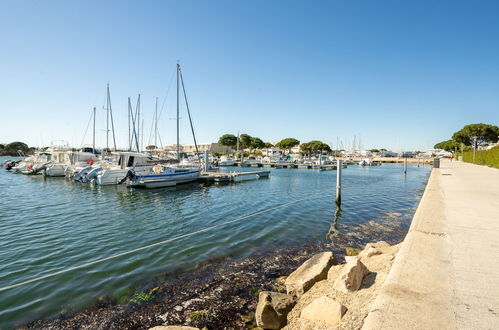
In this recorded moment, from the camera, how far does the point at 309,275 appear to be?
5.43 metres

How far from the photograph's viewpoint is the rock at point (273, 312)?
171 inches

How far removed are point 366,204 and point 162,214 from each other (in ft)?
42.8

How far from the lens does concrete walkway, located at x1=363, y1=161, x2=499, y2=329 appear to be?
8.91 ft

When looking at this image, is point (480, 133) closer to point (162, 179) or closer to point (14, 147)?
point (162, 179)

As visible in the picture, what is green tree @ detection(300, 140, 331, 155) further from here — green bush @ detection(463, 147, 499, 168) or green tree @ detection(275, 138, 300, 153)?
green bush @ detection(463, 147, 499, 168)

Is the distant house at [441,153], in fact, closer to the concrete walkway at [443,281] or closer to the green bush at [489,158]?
the green bush at [489,158]

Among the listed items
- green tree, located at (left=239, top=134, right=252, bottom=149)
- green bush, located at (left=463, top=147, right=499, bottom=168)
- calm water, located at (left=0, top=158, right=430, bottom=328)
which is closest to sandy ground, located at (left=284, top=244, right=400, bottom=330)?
calm water, located at (left=0, top=158, right=430, bottom=328)

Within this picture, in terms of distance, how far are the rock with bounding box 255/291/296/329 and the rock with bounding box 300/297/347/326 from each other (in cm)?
56

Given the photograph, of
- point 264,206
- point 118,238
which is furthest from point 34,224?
point 264,206

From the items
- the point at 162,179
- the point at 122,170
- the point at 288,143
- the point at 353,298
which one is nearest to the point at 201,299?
the point at 353,298

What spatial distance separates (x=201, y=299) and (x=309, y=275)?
247 centimetres

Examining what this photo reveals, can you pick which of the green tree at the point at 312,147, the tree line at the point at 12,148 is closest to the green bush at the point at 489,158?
the green tree at the point at 312,147

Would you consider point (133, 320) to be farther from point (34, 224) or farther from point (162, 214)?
point (34, 224)

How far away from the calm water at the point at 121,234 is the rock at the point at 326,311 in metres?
4.36
